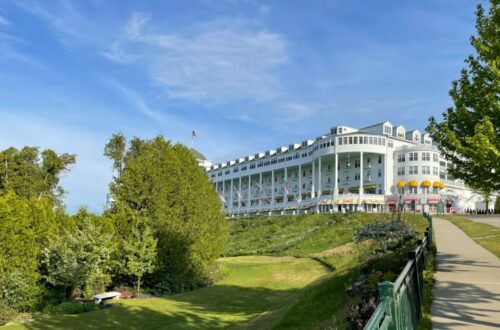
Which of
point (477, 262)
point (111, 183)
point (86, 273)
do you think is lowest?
point (86, 273)

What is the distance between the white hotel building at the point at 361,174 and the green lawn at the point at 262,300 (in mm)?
31712

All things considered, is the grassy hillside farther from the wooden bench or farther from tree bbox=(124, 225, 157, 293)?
the wooden bench

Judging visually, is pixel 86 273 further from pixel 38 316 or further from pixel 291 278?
pixel 291 278

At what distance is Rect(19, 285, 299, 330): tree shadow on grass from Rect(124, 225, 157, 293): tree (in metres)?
2.16

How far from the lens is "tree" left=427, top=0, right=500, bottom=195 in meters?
12.8

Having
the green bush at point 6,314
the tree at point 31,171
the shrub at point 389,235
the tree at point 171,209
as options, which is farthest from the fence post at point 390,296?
the tree at point 31,171

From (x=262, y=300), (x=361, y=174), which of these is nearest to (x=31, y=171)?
(x=262, y=300)

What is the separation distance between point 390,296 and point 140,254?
2231 centimetres

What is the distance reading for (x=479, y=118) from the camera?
47.9ft

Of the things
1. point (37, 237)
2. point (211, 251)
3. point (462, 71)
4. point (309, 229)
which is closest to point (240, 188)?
point (309, 229)

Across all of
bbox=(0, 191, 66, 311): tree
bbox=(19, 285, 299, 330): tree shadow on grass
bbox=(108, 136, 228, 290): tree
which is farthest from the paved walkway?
bbox=(0, 191, 66, 311): tree

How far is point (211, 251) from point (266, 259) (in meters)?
14.3

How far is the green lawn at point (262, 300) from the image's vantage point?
49.4ft

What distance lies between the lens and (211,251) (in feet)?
98.9
